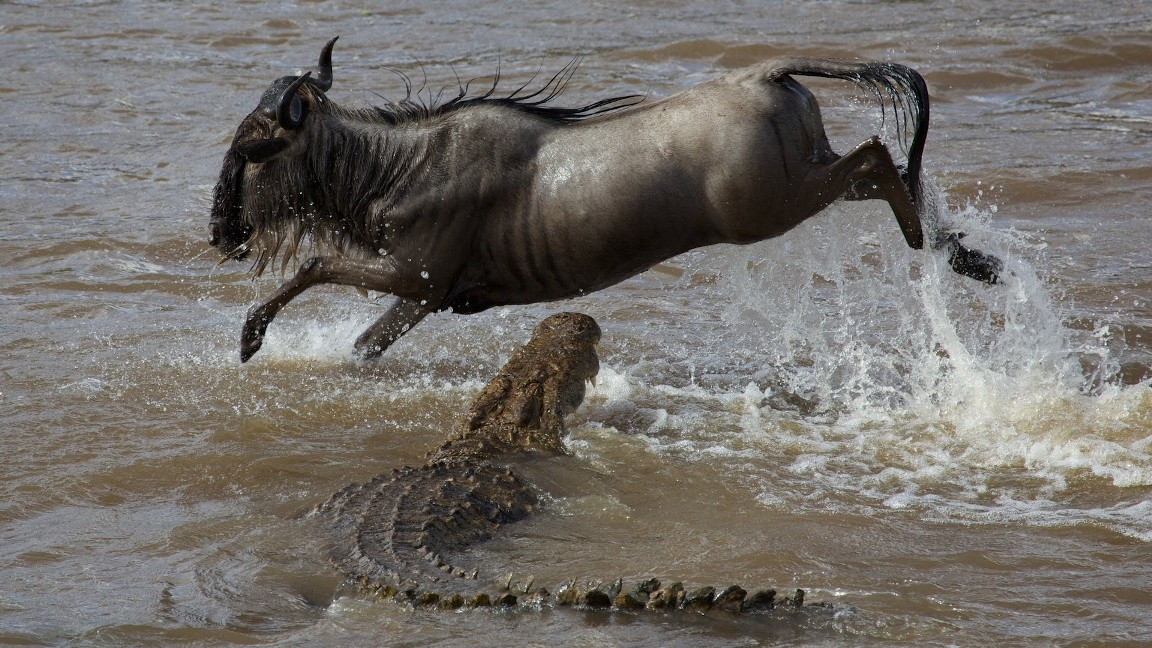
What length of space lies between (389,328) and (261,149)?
1.18m

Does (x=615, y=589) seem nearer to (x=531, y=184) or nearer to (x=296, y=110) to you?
(x=531, y=184)

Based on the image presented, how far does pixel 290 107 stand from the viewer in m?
6.07

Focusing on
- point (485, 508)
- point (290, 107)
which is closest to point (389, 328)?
point (290, 107)

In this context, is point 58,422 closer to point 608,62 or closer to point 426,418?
point 426,418

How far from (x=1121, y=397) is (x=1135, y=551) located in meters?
1.65

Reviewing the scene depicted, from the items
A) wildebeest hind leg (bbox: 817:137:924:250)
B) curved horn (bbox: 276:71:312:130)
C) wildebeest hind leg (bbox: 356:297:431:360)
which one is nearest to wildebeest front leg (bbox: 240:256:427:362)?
wildebeest hind leg (bbox: 356:297:431:360)

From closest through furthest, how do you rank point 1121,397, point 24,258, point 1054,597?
point 1054,597, point 1121,397, point 24,258

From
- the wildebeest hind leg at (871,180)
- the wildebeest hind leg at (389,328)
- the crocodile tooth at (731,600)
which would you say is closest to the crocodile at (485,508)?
the crocodile tooth at (731,600)

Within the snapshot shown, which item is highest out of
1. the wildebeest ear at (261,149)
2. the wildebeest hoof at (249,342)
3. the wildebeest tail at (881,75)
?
the wildebeest tail at (881,75)

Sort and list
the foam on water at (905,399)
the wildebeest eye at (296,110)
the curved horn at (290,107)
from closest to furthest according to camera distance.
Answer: the foam on water at (905,399)
the curved horn at (290,107)
the wildebeest eye at (296,110)

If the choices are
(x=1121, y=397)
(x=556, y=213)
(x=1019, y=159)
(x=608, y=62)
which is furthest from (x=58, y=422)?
(x=608, y=62)

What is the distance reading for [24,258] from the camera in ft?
28.4

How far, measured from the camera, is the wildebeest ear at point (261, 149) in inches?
242

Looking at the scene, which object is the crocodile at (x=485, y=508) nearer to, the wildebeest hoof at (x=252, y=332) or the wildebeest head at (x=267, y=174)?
the wildebeest hoof at (x=252, y=332)
